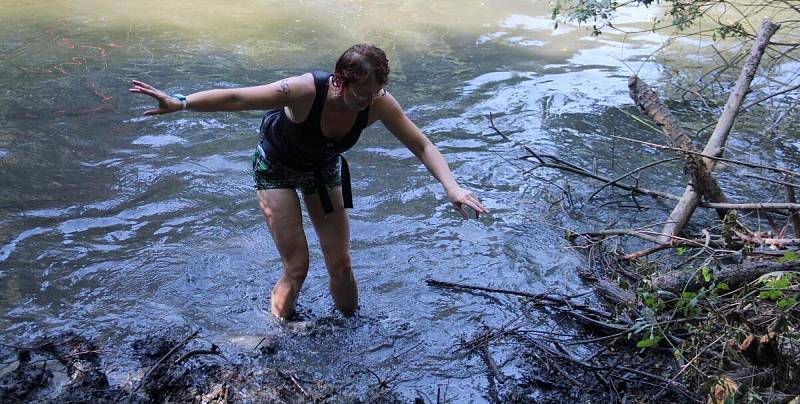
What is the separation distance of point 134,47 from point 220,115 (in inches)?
144

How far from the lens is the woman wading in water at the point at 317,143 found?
3914 millimetres

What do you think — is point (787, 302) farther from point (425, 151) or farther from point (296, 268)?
point (296, 268)

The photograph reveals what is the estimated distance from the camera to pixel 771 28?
645 cm

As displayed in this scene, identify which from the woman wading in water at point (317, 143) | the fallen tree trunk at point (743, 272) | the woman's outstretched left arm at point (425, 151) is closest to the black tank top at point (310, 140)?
the woman wading in water at point (317, 143)

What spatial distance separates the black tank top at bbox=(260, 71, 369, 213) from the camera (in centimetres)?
423

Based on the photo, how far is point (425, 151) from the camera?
455 centimetres

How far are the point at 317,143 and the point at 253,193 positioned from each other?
10.9ft

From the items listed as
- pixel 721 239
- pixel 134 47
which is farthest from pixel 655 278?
pixel 134 47

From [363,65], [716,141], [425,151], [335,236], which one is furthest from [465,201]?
[716,141]

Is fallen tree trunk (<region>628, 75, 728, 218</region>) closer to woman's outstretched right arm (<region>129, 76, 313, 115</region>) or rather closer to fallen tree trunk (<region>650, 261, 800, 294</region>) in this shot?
fallen tree trunk (<region>650, 261, 800, 294</region>)

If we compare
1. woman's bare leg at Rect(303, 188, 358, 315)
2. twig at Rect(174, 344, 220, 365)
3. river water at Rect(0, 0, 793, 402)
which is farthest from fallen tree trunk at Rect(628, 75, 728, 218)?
twig at Rect(174, 344, 220, 365)

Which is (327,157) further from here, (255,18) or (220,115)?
(255,18)

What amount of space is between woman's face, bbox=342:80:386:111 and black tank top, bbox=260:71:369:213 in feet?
0.61

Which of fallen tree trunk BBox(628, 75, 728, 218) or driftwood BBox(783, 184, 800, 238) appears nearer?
driftwood BBox(783, 184, 800, 238)
